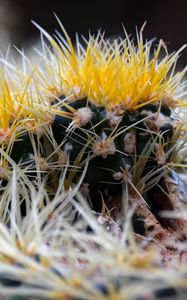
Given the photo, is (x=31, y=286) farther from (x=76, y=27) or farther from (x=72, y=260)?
(x=76, y=27)

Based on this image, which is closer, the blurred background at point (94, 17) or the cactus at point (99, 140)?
the cactus at point (99, 140)

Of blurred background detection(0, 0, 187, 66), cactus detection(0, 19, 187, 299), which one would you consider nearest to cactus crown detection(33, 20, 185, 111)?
cactus detection(0, 19, 187, 299)

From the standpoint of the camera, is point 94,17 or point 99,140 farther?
point 94,17

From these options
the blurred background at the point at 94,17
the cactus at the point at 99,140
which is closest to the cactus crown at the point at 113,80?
the cactus at the point at 99,140

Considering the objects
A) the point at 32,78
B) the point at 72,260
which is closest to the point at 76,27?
the point at 32,78

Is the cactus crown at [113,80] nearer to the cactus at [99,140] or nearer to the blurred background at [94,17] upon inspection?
the cactus at [99,140]

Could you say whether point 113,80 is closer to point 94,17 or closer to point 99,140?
point 99,140

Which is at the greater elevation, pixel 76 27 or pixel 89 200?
pixel 76 27

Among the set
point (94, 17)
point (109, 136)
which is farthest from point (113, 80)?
point (94, 17)
